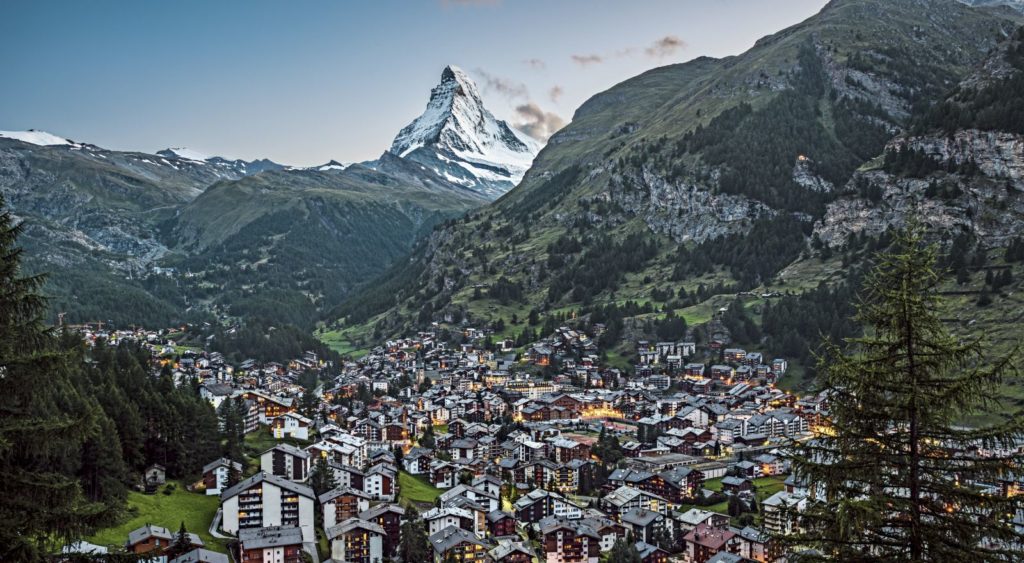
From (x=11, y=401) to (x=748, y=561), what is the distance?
242ft

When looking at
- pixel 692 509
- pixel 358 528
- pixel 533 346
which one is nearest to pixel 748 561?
pixel 692 509

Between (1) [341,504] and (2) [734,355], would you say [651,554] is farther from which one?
(2) [734,355]

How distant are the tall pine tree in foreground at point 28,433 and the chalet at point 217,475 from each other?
74.1 m

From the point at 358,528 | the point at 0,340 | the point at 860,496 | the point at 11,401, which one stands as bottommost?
the point at 358,528

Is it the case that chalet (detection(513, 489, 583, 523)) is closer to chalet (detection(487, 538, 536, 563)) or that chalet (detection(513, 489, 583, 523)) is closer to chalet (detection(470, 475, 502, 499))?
chalet (detection(470, 475, 502, 499))

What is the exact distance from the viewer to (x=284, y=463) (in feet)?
300

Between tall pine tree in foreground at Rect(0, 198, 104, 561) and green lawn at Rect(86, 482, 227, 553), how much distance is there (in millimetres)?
54728

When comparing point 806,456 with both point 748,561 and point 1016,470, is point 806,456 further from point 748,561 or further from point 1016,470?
point 748,561

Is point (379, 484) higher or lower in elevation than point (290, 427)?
lower

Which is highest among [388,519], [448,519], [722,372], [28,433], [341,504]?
[28,433]

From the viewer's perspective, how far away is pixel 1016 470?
13484mm

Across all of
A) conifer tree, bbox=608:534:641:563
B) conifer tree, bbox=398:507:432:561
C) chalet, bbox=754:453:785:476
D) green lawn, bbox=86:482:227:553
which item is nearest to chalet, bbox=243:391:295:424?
green lawn, bbox=86:482:227:553

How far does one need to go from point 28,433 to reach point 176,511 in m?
67.7

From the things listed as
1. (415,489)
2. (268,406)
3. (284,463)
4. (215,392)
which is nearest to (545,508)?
(415,489)
